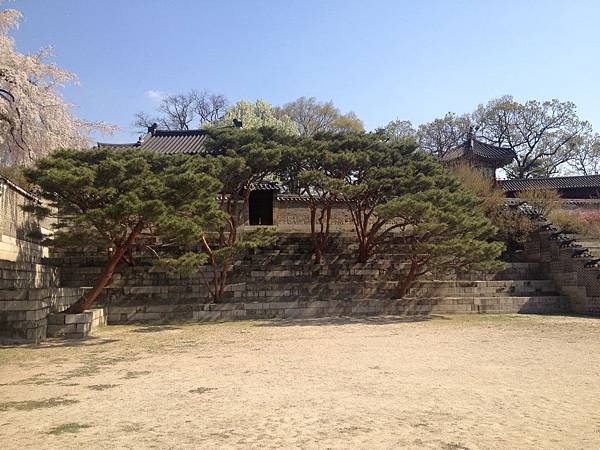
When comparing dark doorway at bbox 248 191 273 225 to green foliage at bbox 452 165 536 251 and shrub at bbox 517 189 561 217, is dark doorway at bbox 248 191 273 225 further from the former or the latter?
shrub at bbox 517 189 561 217

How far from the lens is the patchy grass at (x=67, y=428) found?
4.63 meters

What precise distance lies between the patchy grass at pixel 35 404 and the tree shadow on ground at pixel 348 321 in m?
8.13

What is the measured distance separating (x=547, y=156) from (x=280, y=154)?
32812mm

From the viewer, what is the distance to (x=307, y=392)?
6.16 m

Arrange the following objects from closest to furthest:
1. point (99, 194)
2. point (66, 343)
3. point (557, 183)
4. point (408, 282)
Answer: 1. point (66, 343)
2. point (99, 194)
3. point (408, 282)
4. point (557, 183)

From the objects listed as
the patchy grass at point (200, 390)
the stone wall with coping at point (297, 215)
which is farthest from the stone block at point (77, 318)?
the stone wall with coping at point (297, 215)

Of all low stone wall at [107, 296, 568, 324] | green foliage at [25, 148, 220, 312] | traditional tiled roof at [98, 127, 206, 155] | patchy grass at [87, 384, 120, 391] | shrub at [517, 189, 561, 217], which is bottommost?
patchy grass at [87, 384, 120, 391]

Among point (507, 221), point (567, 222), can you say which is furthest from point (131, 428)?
point (567, 222)

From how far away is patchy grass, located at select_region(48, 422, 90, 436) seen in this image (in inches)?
182

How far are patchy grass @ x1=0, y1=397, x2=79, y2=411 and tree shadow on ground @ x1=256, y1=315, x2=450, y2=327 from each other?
8129mm

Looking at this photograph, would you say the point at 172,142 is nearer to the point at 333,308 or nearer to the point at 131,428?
the point at 333,308

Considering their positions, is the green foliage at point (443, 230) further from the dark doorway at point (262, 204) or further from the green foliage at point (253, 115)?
the green foliage at point (253, 115)

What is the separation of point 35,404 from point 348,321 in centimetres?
969

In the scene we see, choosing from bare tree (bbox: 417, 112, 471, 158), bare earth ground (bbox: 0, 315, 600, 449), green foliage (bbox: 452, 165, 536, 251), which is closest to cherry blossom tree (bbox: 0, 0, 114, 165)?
bare earth ground (bbox: 0, 315, 600, 449)
